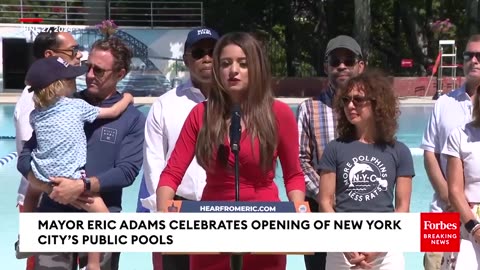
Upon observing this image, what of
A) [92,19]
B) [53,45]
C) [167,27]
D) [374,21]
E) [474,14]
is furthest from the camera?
[374,21]

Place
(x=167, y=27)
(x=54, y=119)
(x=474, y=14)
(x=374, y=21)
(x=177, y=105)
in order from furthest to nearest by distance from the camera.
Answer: (x=374, y=21)
(x=167, y=27)
(x=474, y=14)
(x=177, y=105)
(x=54, y=119)

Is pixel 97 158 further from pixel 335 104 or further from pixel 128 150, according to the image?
pixel 335 104

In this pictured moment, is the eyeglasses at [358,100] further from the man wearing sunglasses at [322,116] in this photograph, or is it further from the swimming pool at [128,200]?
the swimming pool at [128,200]

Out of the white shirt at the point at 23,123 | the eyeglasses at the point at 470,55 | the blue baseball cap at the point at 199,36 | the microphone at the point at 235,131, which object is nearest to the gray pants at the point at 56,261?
Answer: the white shirt at the point at 23,123

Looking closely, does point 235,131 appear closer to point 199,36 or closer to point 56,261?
point 199,36

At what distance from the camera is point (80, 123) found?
13.1ft

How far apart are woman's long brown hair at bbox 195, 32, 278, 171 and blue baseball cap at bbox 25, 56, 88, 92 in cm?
98

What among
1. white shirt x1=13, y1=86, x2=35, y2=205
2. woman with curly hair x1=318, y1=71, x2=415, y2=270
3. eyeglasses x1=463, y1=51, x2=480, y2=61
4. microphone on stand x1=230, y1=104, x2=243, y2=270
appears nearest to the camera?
microphone on stand x1=230, y1=104, x2=243, y2=270

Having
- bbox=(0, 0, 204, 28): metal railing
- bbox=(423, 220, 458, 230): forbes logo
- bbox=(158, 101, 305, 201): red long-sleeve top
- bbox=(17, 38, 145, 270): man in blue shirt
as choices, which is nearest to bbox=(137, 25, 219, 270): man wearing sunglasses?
bbox=(17, 38, 145, 270): man in blue shirt

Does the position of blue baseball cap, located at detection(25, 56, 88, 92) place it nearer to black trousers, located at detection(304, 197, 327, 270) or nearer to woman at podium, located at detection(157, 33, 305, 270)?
woman at podium, located at detection(157, 33, 305, 270)

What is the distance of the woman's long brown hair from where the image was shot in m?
3.27

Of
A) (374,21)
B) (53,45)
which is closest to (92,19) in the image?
(374,21)

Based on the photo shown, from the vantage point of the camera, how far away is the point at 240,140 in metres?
3.21

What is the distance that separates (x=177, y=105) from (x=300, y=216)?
4.97 feet
